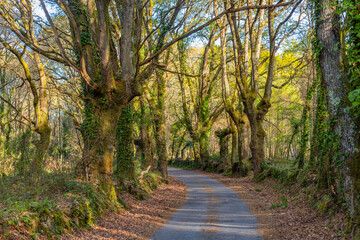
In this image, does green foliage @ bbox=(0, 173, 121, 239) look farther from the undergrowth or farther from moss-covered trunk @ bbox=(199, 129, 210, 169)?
moss-covered trunk @ bbox=(199, 129, 210, 169)

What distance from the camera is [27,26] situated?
14242 mm

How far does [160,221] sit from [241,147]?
13.3 metres

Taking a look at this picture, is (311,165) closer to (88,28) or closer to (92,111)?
(92,111)

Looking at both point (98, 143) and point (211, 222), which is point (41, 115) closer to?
point (98, 143)

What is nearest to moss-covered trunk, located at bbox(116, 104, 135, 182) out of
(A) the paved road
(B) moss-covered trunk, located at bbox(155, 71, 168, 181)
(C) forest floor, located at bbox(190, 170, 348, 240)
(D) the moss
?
(A) the paved road

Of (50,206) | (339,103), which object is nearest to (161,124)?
(50,206)

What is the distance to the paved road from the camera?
7.32 m

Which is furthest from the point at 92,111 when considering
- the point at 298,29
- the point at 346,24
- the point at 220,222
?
the point at 298,29

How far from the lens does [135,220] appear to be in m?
9.02

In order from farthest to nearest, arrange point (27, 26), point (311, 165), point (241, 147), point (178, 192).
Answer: point (241, 147) → point (178, 192) → point (27, 26) → point (311, 165)

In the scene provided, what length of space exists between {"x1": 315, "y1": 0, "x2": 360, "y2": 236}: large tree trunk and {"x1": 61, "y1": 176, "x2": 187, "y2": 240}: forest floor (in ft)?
16.4

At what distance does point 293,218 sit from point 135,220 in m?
4.96

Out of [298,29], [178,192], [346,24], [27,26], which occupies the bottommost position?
[178,192]

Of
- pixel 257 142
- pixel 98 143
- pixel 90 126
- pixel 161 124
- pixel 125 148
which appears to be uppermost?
pixel 161 124
